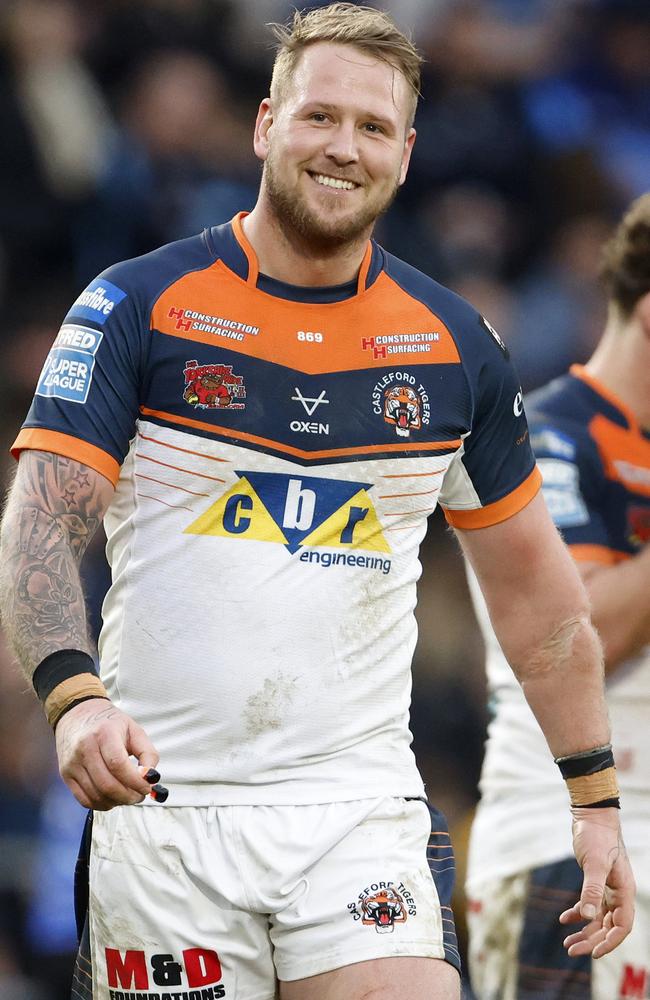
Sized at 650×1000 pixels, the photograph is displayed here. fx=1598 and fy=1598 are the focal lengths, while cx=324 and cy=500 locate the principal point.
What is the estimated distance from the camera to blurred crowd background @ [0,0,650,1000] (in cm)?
731

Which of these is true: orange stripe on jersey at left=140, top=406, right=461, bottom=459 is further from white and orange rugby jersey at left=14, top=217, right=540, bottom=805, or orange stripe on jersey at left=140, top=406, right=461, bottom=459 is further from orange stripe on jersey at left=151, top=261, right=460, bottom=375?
orange stripe on jersey at left=151, top=261, right=460, bottom=375

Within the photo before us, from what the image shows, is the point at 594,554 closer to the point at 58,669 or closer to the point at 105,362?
the point at 105,362

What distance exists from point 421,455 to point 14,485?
38.9 inches

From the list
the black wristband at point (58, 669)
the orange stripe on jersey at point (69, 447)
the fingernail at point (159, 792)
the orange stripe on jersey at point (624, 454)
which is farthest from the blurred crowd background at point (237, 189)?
the fingernail at point (159, 792)

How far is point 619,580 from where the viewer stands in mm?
5102

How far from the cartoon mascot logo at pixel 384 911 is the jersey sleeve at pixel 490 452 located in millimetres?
1028

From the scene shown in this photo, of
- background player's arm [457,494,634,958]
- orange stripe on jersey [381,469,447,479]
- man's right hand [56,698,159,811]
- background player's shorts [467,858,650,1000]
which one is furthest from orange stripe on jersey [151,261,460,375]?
background player's shorts [467,858,650,1000]

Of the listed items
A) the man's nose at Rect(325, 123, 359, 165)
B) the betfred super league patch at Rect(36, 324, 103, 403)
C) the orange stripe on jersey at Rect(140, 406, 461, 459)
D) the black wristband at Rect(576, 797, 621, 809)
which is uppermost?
the man's nose at Rect(325, 123, 359, 165)

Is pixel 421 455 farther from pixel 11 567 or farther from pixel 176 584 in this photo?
pixel 11 567

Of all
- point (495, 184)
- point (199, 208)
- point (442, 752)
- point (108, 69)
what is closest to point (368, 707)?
point (442, 752)

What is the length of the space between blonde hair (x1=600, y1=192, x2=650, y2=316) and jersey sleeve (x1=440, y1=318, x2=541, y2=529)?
1.60m

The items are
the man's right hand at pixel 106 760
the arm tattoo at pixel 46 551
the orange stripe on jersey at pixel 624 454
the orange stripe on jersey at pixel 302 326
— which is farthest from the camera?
the orange stripe on jersey at pixel 624 454

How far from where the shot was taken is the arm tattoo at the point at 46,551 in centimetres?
335

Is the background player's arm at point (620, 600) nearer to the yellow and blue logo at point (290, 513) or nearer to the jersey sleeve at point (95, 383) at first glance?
the yellow and blue logo at point (290, 513)
